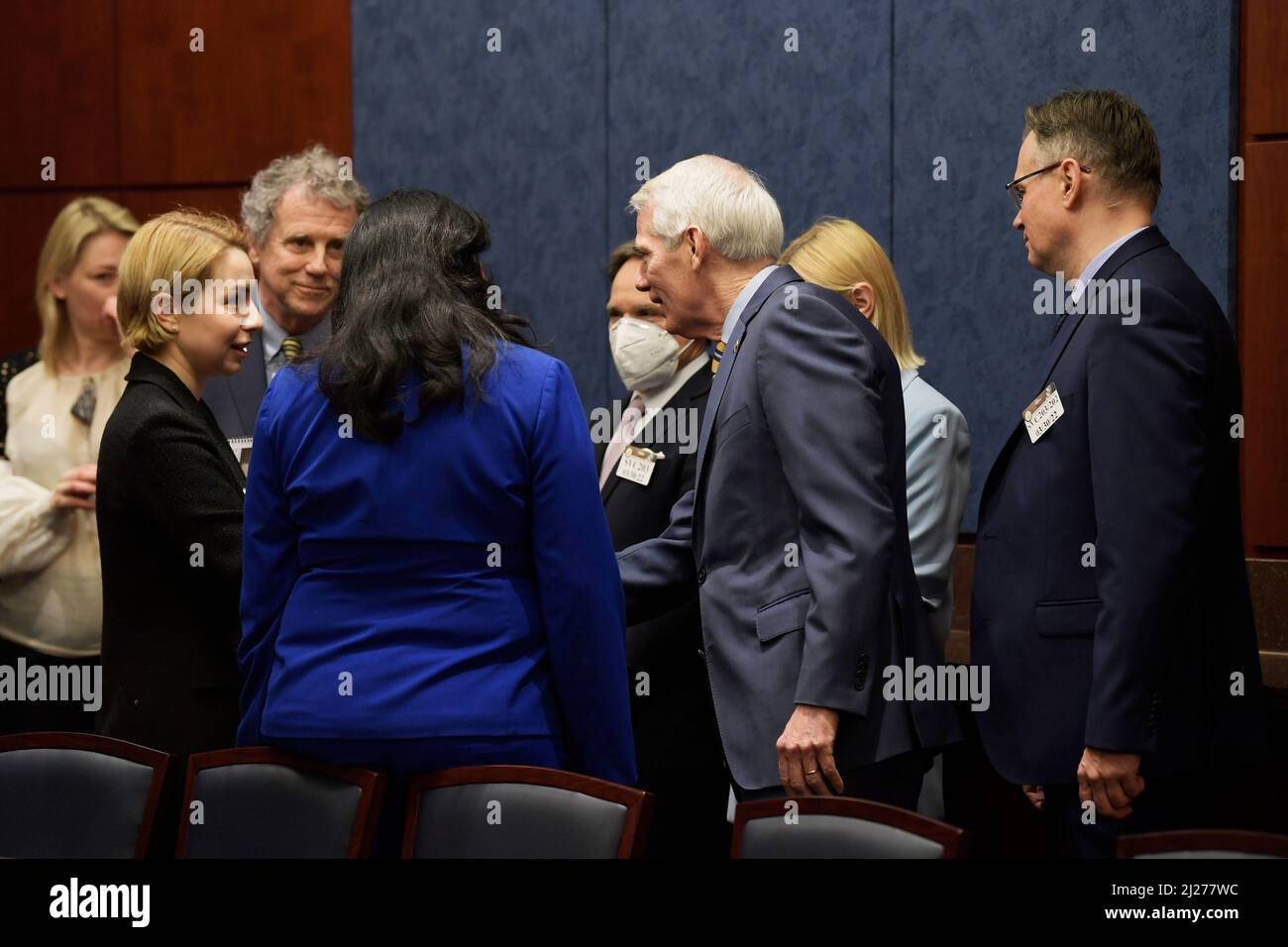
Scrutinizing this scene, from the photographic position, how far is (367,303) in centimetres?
202

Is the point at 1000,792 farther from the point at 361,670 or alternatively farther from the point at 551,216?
the point at 361,670

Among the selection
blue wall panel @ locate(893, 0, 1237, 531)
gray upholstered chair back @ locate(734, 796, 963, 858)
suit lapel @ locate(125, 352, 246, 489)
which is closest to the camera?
gray upholstered chair back @ locate(734, 796, 963, 858)

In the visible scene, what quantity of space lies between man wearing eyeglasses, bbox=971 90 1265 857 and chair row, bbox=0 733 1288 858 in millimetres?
502

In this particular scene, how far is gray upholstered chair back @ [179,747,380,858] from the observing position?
6.49 feet

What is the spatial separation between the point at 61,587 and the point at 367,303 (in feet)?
4.98

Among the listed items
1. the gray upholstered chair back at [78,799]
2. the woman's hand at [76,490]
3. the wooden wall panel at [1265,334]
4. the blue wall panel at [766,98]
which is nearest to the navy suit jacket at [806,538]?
the gray upholstered chair back at [78,799]

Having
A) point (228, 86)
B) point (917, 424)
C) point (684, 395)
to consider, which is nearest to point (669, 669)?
point (684, 395)

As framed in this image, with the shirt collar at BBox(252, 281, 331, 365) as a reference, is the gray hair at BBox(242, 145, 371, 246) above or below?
above

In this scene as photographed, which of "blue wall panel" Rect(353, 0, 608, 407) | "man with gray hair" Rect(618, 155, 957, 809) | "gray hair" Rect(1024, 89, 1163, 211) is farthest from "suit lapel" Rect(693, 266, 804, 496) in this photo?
"blue wall panel" Rect(353, 0, 608, 407)

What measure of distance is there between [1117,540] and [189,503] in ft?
4.82

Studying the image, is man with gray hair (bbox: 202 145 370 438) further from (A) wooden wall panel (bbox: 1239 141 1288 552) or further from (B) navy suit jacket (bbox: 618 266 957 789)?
(A) wooden wall panel (bbox: 1239 141 1288 552)

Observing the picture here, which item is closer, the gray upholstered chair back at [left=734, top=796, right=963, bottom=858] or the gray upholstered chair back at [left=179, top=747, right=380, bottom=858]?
the gray upholstered chair back at [left=734, top=796, right=963, bottom=858]

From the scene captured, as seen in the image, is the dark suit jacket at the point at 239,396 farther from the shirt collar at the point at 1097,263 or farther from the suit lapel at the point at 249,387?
the shirt collar at the point at 1097,263

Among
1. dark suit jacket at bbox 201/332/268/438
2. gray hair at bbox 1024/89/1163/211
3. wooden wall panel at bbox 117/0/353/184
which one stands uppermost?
wooden wall panel at bbox 117/0/353/184
